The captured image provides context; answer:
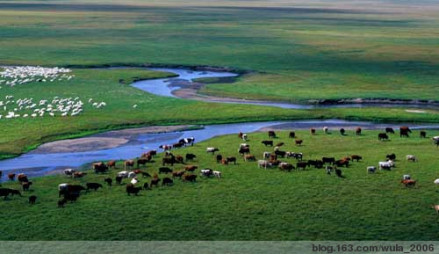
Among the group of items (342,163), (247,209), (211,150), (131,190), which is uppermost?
(211,150)

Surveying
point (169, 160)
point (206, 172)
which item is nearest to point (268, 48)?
point (169, 160)

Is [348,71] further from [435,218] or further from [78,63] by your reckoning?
[435,218]

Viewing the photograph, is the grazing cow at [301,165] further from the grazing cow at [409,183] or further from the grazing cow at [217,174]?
the grazing cow at [409,183]

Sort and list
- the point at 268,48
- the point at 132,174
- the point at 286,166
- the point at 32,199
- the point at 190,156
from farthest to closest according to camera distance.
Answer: the point at 268,48
the point at 190,156
the point at 286,166
the point at 132,174
the point at 32,199

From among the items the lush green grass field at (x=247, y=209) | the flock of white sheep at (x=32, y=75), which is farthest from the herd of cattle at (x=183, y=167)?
the flock of white sheep at (x=32, y=75)

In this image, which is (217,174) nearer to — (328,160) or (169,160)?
(169,160)

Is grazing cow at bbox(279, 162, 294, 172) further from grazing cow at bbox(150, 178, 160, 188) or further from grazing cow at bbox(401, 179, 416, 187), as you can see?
grazing cow at bbox(150, 178, 160, 188)
